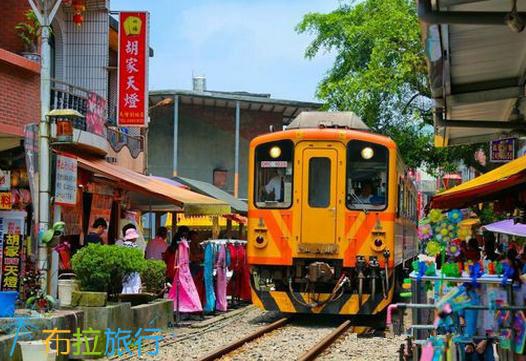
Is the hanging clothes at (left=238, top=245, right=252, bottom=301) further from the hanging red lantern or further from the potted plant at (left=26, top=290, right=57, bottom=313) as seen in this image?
the potted plant at (left=26, top=290, right=57, bottom=313)

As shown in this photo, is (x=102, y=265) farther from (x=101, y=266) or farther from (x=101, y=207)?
(x=101, y=207)

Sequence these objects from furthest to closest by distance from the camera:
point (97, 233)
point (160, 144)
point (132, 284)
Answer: point (160, 144)
point (97, 233)
point (132, 284)

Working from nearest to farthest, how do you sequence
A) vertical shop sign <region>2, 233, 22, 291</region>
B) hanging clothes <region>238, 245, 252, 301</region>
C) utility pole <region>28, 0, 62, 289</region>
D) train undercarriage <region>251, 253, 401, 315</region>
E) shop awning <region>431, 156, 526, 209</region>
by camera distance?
shop awning <region>431, 156, 526, 209</region>
utility pole <region>28, 0, 62, 289</region>
vertical shop sign <region>2, 233, 22, 291</region>
train undercarriage <region>251, 253, 401, 315</region>
hanging clothes <region>238, 245, 252, 301</region>

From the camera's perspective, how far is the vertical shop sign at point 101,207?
52.9 feet

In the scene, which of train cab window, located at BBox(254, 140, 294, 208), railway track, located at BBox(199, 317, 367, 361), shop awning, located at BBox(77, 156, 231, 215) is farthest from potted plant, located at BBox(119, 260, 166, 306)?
train cab window, located at BBox(254, 140, 294, 208)

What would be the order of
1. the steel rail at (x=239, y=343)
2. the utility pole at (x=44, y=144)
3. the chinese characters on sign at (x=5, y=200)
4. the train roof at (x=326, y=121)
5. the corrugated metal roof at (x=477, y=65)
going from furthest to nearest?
the train roof at (x=326, y=121), the chinese characters on sign at (x=5, y=200), the steel rail at (x=239, y=343), the utility pole at (x=44, y=144), the corrugated metal roof at (x=477, y=65)

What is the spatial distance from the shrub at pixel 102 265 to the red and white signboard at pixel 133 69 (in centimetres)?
639

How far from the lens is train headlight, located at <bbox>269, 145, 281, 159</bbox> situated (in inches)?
584

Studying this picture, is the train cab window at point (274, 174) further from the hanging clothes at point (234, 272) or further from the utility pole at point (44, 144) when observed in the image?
the utility pole at point (44, 144)

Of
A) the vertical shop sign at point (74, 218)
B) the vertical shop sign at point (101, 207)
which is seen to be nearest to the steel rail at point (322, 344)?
the vertical shop sign at point (101, 207)

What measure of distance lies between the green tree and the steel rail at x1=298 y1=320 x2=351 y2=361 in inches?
469

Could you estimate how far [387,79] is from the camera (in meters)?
26.1

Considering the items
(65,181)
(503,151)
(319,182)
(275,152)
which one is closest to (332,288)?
(319,182)

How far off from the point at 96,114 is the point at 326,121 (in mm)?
3914
